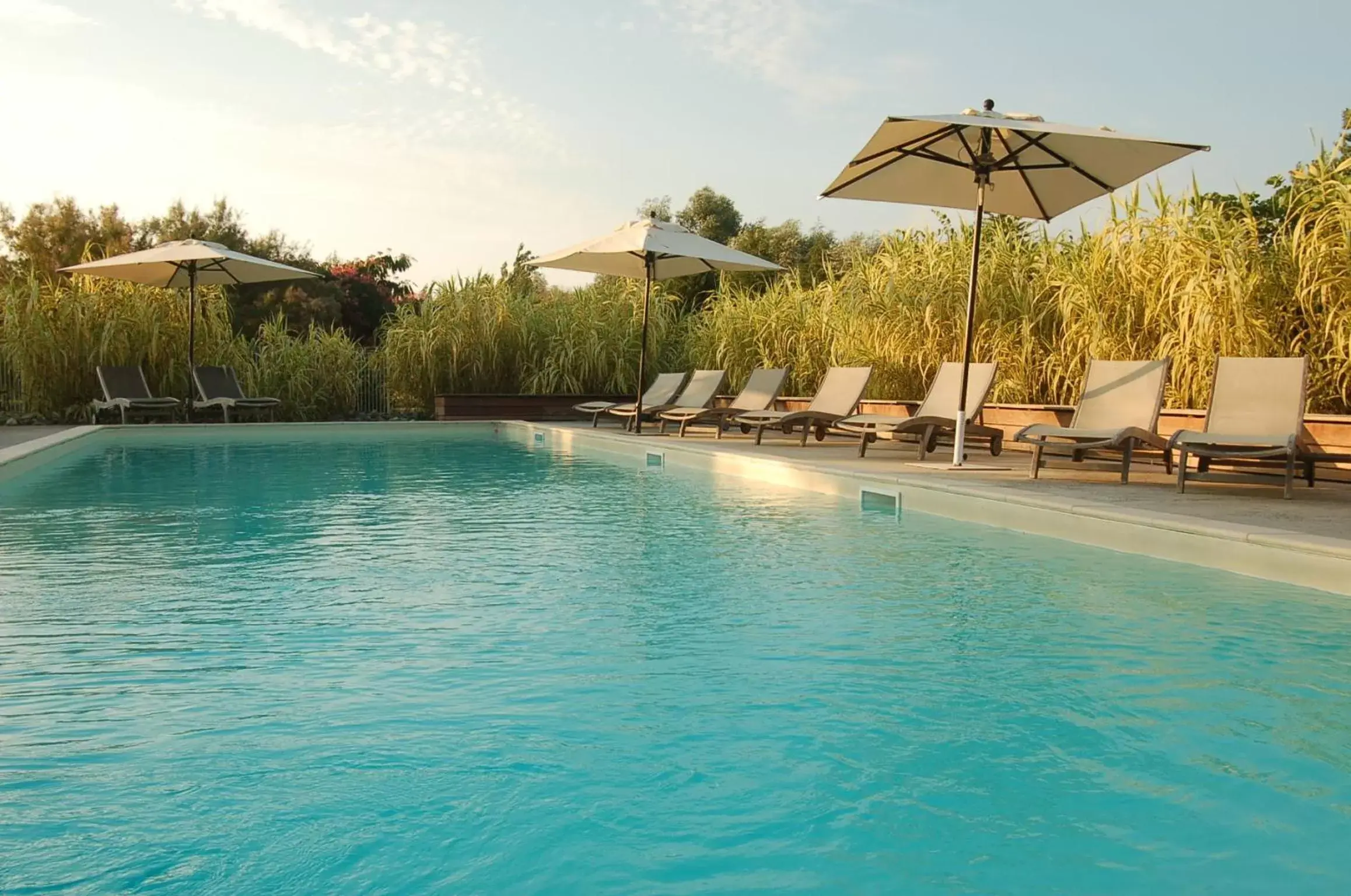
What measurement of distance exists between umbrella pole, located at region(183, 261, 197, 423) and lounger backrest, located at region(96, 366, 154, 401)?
0.51 meters

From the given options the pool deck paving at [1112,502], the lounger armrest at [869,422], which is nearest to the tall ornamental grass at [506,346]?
the pool deck paving at [1112,502]

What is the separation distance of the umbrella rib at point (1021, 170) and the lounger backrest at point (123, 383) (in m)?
11.3

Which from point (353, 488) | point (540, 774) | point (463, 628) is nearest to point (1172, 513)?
point (463, 628)

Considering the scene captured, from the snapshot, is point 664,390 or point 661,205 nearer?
point 664,390

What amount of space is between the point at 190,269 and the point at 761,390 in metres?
8.02

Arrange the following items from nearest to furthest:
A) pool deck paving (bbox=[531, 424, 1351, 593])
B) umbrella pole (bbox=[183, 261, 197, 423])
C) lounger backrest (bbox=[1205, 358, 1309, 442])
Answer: pool deck paving (bbox=[531, 424, 1351, 593]), lounger backrest (bbox=[1205, 358, 1309, 442]), umbrella pole (bbox=[183, 261, 197, 423])

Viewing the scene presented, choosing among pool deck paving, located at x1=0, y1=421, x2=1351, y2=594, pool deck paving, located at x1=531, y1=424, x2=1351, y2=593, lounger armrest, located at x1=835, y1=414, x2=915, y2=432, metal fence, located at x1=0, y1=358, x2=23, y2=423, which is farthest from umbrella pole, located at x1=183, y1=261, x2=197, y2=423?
lounger armrest, located at x1=835, y1=414, x2=915, y2=432

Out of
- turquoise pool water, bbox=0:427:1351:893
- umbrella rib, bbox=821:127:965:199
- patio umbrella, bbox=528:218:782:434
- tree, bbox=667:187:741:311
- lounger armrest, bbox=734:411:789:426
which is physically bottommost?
turquoise pool water, bbox=0:427:1351:893

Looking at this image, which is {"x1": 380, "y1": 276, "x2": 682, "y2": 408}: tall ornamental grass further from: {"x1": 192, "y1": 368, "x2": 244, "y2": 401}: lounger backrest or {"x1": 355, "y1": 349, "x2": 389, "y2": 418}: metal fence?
{"x1": 192, "y1": 368, "x2": 244, "y2": 401}: lounger backrest

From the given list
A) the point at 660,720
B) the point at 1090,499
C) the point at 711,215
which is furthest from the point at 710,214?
the point at 660,720

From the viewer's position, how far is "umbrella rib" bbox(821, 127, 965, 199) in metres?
8.17

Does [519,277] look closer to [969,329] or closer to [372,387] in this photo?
[372,387]

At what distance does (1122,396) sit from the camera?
7.77 meters

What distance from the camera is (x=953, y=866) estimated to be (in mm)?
1983
